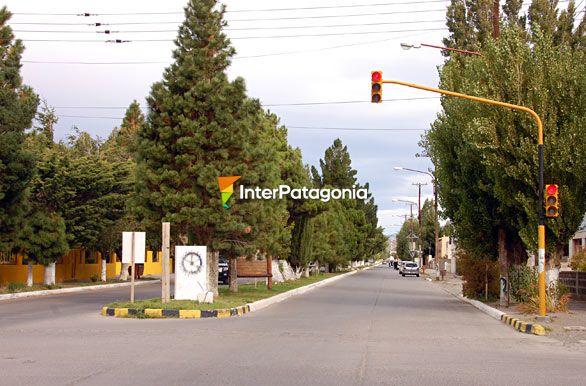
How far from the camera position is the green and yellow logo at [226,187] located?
25469mm

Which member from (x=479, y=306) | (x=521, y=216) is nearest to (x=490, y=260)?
(x=479, y=306)

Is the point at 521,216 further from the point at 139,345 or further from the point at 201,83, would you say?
the point at 139,345

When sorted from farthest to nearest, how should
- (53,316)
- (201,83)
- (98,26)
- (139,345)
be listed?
(201,83) → (98,26) → (53,316) → (139,345)

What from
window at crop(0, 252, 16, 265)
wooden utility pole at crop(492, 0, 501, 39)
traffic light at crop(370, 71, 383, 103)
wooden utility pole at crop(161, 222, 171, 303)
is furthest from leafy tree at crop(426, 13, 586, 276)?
window at crop(0, 252, 16, 265)

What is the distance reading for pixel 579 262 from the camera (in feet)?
111

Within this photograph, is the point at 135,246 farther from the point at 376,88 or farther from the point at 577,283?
the point at 577,283

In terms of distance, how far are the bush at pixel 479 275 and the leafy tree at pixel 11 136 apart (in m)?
19.3

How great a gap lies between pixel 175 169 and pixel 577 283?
1866cm

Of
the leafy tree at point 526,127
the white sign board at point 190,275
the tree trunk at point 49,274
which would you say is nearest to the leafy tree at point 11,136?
the tree trunk at point 49,274

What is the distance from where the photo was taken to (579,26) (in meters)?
32.9

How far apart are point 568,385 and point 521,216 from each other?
15063 mm

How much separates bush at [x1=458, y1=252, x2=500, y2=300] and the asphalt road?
957cm

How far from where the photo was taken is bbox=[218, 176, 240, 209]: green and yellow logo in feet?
83.6

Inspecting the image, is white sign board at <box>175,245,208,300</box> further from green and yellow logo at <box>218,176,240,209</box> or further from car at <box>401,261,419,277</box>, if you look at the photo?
car at <box>401,261,419,277</box>
